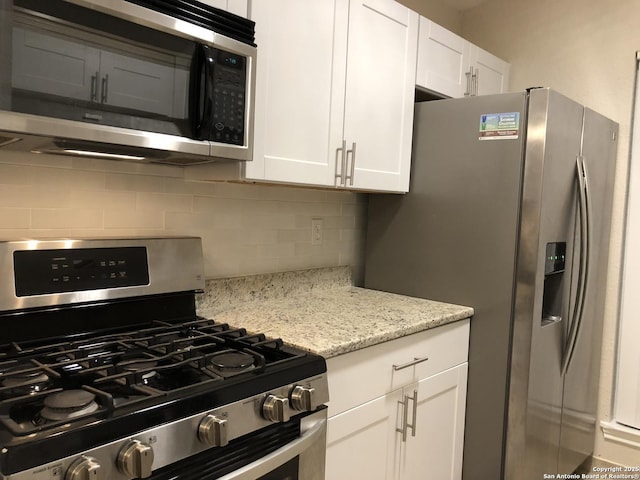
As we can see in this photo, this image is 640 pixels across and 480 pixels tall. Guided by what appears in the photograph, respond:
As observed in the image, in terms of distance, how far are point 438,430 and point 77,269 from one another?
1.40 meters

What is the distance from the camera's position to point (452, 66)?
2363 mm

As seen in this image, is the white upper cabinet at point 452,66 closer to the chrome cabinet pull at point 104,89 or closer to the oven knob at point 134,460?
the chrome cabinet pull at point 104,89

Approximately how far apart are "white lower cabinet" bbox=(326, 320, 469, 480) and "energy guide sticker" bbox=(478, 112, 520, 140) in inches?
29.2

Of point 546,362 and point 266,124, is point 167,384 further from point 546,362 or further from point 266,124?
point 546,362

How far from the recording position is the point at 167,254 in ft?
5.35

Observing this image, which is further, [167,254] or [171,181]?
[171,181]

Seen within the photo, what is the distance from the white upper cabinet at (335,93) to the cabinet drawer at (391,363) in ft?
1.97

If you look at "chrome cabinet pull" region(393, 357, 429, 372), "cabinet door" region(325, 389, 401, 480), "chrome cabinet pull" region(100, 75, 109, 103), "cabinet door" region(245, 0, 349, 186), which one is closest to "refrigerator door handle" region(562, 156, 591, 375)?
"chrome cabinet pull" region(393, 357, 429, 372)

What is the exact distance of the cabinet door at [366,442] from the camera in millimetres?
1521

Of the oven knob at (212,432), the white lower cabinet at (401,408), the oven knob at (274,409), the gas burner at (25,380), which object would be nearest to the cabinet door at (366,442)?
the white lower cabinet at (401,408)

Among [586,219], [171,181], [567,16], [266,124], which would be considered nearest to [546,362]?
[586,219]

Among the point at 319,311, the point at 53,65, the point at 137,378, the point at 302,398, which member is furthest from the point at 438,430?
the point at 53,65

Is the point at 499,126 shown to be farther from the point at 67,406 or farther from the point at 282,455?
the point at 67,406

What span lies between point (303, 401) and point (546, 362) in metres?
1.25
